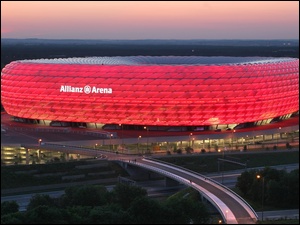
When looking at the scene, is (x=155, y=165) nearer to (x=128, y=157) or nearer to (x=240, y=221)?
(x=128, y=157)

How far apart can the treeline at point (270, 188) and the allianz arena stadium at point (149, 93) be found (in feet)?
59.7

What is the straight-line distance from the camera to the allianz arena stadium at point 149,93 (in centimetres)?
4447

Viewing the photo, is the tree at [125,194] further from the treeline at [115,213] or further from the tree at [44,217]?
the tree at [44,217]

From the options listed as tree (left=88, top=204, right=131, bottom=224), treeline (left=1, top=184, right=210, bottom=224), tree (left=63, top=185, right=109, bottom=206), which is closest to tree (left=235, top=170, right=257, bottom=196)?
treeline (left=1, top=184, right=210, bottom=224)

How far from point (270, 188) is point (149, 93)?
23699 millimetres

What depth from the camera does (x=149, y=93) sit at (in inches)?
1748

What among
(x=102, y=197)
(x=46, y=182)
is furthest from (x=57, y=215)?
(x=46, y=182)

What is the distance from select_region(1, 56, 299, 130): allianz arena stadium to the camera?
44469mm

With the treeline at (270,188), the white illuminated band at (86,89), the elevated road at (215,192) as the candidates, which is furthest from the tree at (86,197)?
the white illuminated band at (86,89)

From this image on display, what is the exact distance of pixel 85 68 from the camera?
46375 mm

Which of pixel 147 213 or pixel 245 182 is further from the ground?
pixel 245 182

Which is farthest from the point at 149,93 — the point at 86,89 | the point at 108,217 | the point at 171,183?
the point at 108,217

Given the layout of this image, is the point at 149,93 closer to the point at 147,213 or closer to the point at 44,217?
the point at 147,213

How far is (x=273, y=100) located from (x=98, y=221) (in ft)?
108
